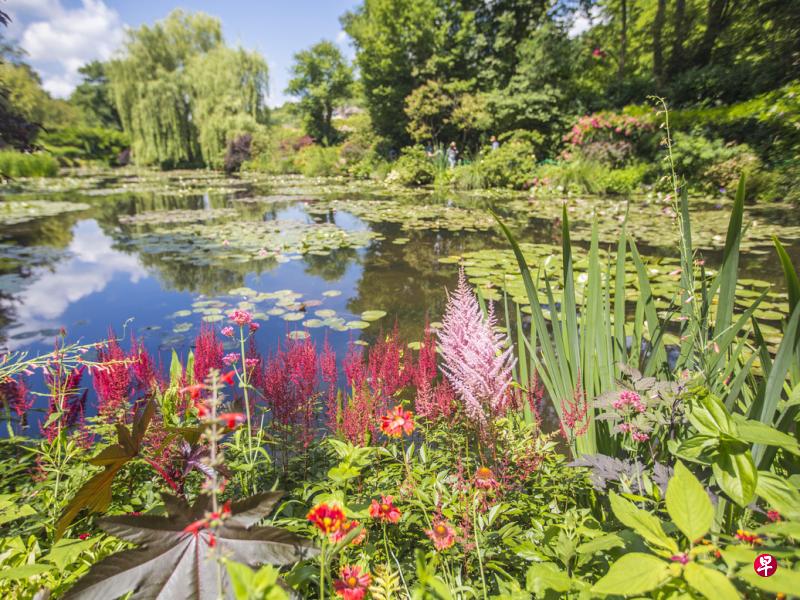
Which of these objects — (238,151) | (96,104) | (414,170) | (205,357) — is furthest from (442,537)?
(96,104)

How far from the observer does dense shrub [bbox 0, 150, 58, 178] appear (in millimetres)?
16178

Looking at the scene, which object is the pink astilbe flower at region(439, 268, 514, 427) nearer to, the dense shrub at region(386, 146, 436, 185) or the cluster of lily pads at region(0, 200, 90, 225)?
the cluster of lily pads at region(0, 200, 90, 225)

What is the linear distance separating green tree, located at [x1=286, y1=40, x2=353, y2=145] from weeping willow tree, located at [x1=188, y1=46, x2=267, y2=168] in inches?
213

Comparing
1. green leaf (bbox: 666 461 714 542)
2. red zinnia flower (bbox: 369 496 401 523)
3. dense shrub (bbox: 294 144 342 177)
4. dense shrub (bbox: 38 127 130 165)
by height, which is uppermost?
dense shrub (bbox: 38 127 130 165)

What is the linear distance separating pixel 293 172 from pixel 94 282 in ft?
67.4

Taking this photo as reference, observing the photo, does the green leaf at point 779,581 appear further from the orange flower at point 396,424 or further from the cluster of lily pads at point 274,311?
the cluster of lily pads at point 274,311

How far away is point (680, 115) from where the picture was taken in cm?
1015

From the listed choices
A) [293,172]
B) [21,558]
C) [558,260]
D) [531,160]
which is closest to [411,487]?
[21,558]

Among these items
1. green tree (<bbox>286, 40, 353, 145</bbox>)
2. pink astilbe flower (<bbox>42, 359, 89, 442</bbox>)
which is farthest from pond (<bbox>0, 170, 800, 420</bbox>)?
green tree (<bbox>286, 40, 353, 145</bbox>)

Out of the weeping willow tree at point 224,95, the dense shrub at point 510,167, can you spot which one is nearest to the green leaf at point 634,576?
the dense shrub at point 510,167

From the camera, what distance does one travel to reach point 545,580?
74 centimetres

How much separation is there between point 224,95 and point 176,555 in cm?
2472

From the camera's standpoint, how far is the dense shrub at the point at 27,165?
16.2 metres

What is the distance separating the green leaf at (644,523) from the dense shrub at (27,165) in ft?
74.5
